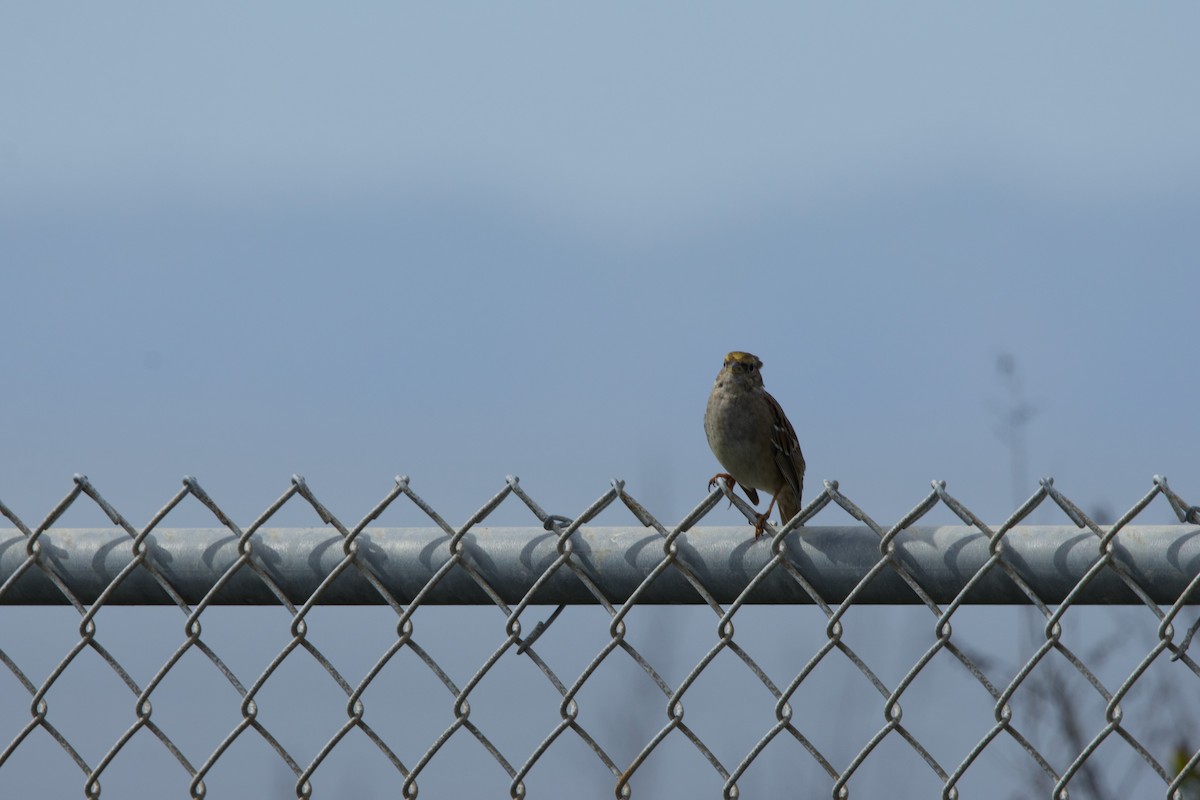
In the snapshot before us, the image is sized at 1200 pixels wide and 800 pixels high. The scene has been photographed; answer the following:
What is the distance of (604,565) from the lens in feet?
7.89

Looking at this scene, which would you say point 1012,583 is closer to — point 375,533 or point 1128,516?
point 1128,516

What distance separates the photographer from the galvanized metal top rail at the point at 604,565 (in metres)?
2.19

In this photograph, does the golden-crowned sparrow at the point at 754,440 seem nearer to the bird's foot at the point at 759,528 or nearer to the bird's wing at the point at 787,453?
the bird's wing at the point at 787,453

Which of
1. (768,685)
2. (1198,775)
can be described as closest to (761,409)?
(1198,775)

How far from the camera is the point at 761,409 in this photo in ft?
13.6

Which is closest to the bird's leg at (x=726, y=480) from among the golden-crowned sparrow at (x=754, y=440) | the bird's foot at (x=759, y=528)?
the golden-crowned sparrow at (x=754, y=440)

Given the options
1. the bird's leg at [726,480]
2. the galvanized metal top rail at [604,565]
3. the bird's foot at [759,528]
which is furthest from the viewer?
the bird's leg at [726,480]

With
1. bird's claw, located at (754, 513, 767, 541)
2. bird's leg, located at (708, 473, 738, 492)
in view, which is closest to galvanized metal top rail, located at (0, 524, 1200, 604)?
bird's claw, located at (754, 513, 767, 541)

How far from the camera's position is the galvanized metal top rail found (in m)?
2.19

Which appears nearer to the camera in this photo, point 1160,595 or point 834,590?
point 1160,595

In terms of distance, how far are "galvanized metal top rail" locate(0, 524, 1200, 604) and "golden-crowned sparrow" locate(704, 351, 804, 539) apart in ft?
5.44

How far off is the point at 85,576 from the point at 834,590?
1.51 m

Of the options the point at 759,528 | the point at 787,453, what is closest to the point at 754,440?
the point at 787,453

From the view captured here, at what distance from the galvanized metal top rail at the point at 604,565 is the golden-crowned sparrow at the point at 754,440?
5.44ft
